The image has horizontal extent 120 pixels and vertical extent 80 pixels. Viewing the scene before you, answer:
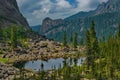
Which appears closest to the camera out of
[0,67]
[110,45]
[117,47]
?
[0,67]

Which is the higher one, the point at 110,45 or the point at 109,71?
the point at 110,45

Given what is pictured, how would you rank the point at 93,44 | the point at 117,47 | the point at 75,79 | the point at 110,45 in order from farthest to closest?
the point at 110,45 → the point at 117,47 → the point at 93,44 → the point at 75,79

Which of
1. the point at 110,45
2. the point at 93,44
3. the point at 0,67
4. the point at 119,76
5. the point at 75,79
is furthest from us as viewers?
the point at 110,45

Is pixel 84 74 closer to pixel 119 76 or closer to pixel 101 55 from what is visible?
pixel 119 76

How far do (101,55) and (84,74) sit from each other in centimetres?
4136

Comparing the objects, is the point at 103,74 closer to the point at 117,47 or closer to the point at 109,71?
the point at 109,71

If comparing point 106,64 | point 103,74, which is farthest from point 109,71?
point 106,64

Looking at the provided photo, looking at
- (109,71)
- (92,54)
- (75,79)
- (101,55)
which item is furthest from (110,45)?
(75,79)

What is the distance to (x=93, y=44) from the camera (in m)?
168

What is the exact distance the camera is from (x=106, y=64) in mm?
163750

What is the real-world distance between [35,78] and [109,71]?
35.7 meters

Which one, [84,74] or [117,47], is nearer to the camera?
[84,74]

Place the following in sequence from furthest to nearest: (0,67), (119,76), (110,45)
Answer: (110,45) < (0,67) < (119,76)

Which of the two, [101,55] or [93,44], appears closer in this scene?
[93,44]
